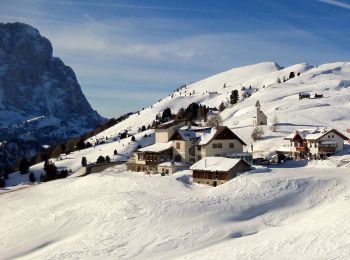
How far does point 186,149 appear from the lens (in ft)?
246

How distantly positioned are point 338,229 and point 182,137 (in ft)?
123

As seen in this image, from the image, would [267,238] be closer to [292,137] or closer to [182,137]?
[182,137]

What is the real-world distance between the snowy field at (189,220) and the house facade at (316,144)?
1376cm

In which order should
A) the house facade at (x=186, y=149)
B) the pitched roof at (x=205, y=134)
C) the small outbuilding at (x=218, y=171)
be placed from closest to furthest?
the small outbuilding at (x=218, y=171) → the house facade at (x=186, y=149) → the pitched roof at (x=205, y=134)

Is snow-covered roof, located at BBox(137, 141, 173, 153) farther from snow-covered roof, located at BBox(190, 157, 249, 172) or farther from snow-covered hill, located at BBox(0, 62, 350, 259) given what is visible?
snow-covered roof, located at BBox(190, 157, 249, 172)

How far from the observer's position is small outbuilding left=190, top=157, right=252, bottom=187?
59.0m

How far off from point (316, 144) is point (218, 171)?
24047 millimetres

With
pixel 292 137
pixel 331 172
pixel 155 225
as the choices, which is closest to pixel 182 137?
pixel 292 137

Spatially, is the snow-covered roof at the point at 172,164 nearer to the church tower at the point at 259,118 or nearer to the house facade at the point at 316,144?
the house facade at the point at 316,144

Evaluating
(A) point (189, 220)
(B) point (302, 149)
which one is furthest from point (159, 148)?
(A) point (189, 220)

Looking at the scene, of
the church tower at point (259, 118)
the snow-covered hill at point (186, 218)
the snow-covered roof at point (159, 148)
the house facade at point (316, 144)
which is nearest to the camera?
the snow-covered hill at point (186, 218)

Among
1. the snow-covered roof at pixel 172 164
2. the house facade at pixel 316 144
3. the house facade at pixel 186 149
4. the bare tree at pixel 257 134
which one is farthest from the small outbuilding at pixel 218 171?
the bare tree at pixel 257 134

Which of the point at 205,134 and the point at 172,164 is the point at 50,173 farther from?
the point at 205,134

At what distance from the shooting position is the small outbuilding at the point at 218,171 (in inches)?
2324
